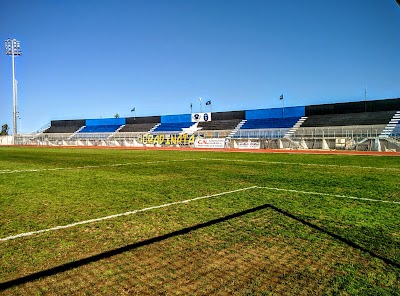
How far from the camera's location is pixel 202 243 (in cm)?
422

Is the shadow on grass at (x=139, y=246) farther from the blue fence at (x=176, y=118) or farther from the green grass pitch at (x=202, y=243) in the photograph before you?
the blue fence at (x=176, y=118)

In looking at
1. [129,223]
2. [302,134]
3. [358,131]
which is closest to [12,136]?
[302,134]

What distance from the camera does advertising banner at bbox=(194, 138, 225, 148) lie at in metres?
38.5

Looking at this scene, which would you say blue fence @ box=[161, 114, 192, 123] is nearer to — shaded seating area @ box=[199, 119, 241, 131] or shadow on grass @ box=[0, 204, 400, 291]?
shaded seating area @ box=[199, 119, 241, 131]

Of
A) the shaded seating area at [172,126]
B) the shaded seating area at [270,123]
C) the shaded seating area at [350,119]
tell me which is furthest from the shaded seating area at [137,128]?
the shaded seating area at [350,119]

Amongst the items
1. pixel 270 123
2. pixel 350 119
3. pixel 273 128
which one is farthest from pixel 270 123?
pixel 350 119

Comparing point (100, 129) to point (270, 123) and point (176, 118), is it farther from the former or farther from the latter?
point (270, 123)

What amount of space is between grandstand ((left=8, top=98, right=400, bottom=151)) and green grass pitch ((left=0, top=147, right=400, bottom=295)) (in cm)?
2602

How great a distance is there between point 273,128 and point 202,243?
139ft

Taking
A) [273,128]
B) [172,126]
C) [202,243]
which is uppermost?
[172,126]

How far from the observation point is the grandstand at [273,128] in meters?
31.8

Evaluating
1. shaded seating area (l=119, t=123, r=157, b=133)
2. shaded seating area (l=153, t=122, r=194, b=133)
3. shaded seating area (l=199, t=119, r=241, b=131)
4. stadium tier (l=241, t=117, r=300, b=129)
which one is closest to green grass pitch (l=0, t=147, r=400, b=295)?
stadium tier (l=241, t=117, r=300, b=129)

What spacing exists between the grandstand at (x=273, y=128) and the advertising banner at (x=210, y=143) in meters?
0.15

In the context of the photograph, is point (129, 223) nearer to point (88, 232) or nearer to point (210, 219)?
point (88, 232)
